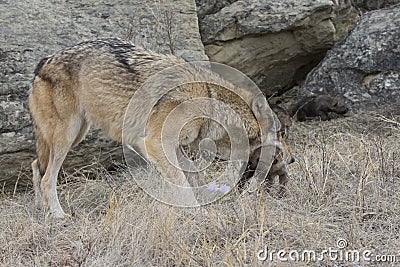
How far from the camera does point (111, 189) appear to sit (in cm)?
568

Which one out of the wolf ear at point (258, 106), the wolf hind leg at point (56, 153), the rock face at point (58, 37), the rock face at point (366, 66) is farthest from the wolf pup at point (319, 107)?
the wolf hind leg at point (56, 153)

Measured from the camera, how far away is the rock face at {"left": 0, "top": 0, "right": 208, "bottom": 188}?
6.11 meters

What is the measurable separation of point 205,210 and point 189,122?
85 centimetres

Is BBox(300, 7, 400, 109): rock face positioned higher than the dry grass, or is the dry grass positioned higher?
the dry grass

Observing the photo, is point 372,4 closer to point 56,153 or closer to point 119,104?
point 119,104

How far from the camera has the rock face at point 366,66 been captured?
8484mm

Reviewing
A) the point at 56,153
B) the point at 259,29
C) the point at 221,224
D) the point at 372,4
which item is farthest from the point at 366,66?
the point at 221,224

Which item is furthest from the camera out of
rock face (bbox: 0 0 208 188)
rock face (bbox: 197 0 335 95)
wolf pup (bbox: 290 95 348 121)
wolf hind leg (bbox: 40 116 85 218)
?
rock face (bbox: 197 0 335 95)

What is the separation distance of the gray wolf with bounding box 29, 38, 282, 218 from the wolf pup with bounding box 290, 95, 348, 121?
10.1 ft

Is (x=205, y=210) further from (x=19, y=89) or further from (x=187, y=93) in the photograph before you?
(x=19, y=89)

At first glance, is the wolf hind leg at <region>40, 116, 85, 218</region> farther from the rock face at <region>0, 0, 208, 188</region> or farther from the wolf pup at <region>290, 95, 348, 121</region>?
the wolf pup at <region>290, 95, 348, 121</region>

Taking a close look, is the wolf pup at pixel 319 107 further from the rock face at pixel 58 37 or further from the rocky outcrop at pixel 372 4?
the rocky outcrop at pixel 372 4

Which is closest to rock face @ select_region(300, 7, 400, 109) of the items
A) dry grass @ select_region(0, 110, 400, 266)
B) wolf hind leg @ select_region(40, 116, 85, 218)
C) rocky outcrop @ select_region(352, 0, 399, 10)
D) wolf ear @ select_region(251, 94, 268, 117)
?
rocky outcrop @ select_region(352, 0, 399, 10)

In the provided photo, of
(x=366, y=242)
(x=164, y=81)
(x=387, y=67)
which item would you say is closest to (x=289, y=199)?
(x=366, y=242)
